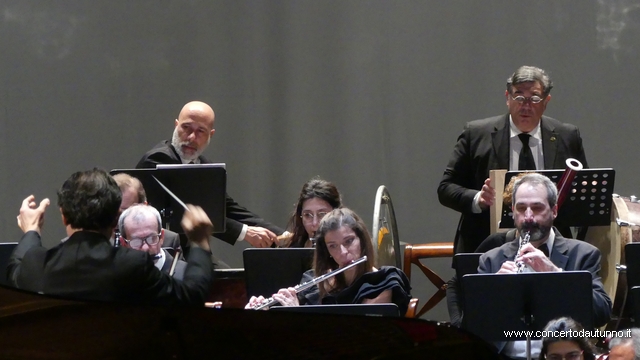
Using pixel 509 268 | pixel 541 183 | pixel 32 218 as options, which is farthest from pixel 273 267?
pixel 32 218

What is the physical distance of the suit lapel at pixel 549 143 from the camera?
Result: 4965 millimetres

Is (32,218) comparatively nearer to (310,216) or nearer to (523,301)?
(523,301)

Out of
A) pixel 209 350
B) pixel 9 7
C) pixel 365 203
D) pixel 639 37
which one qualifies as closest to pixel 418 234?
pixel 365 203

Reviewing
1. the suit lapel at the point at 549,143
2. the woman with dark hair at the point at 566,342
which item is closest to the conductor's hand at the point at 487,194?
the suit lapel at the point at 549,143

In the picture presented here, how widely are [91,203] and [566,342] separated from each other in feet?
5.45

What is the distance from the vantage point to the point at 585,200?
14.5 feet

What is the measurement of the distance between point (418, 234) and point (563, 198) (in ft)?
7.35

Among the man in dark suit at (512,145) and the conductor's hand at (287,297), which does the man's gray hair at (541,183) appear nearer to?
the man in dark suit at (512,145)

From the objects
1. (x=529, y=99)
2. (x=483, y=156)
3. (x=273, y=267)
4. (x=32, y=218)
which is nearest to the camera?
(x=32, y=218)

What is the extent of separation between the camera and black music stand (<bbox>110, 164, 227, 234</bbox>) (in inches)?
178

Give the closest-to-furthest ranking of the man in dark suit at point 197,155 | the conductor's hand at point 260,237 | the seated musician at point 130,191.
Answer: the seated musician at point 130,191 < the conductor's hand at point 260,237 < the man in dark suit at point 197,155

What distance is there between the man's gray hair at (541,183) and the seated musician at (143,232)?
1345 mm

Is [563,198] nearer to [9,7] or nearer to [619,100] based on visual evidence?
[619,100]

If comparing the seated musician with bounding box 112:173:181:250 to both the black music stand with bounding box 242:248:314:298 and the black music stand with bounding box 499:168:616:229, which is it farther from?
the black music stand with bounding box 499:168:616:229
